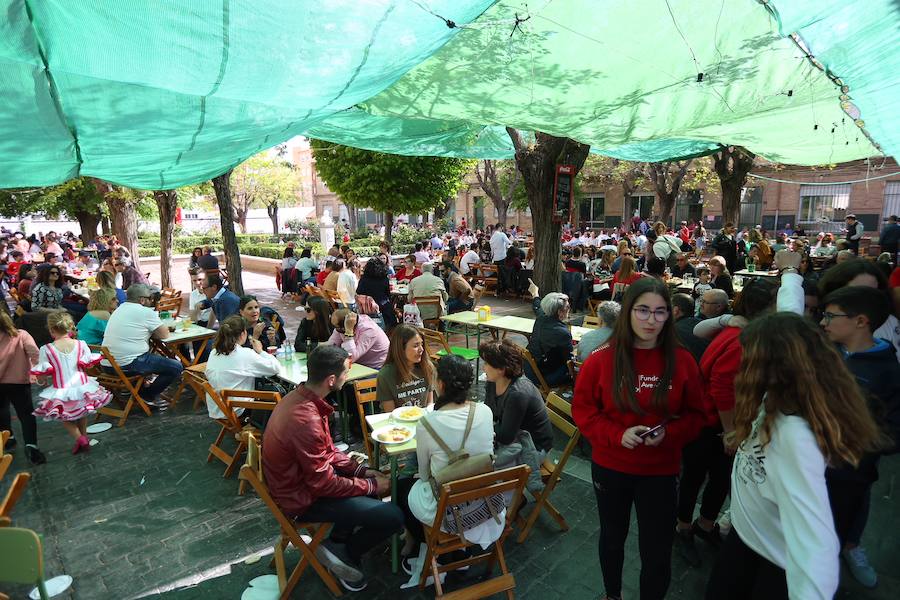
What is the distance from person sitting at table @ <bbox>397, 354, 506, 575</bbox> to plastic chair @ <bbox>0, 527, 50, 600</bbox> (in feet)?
5.68

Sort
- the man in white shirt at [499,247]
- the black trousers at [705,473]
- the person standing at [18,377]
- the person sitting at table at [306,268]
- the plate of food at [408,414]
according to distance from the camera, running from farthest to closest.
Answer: the man in white shirt at [499,247] → the person sitting at table at [306,268] → the person standing at [18,377] → the plate of food at [408,414] → the black trousers at [705,473]

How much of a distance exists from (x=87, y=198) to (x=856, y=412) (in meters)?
23.2

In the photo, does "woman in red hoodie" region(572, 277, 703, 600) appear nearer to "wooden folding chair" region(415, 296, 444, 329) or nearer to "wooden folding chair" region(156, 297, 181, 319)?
"wooden folding chair" region(415, 296, 444, 329)

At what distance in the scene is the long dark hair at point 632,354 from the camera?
228 centimetres

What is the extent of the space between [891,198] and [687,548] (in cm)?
3102

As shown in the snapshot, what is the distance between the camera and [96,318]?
6211 mm

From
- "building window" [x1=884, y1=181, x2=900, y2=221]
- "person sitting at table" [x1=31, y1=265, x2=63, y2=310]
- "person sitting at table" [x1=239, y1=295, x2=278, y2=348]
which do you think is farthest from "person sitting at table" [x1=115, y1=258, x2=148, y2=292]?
"building window" [x1=884, y1=181, x2=900, y2=221]

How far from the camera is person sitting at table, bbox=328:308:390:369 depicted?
5.18m

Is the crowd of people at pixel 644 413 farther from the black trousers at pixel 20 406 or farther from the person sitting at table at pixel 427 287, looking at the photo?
the person sitting at table at pixel 427 287

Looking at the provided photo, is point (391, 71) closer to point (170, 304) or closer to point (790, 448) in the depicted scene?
point (790, 448)

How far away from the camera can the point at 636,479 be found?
2385 millimetres

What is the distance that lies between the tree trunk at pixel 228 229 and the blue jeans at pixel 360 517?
275 inches

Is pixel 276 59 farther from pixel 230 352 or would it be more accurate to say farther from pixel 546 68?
pixel 230 352

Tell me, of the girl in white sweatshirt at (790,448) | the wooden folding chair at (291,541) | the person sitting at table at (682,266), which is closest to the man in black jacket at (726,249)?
the person sitting at table at (682,266)
